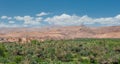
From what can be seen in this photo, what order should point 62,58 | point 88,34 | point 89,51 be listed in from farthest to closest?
point 88,34 → point 89,51 → point 62,58

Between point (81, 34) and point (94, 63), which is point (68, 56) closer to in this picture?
point (94, 63)

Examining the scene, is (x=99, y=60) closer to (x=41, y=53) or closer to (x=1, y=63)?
(x=41, y=53)

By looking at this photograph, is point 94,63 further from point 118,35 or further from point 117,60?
point 118,35

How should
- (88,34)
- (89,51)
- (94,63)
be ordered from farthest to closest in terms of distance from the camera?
(88,34) < (89,51) < (94,63)

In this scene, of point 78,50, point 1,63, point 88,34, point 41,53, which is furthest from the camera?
point 88,34

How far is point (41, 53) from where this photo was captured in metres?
63.3

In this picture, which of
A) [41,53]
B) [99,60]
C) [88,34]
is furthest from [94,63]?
[88,34]

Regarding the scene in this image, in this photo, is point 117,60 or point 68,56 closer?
point 117,60

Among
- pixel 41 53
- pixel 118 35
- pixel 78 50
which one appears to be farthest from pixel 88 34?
pixel 41 53

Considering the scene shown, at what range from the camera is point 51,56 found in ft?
194

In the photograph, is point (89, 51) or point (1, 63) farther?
point (89, 51)

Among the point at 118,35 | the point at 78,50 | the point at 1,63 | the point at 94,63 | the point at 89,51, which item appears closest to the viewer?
the point at 1,63

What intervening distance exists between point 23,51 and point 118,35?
118433 mm

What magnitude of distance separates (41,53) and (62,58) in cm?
684
